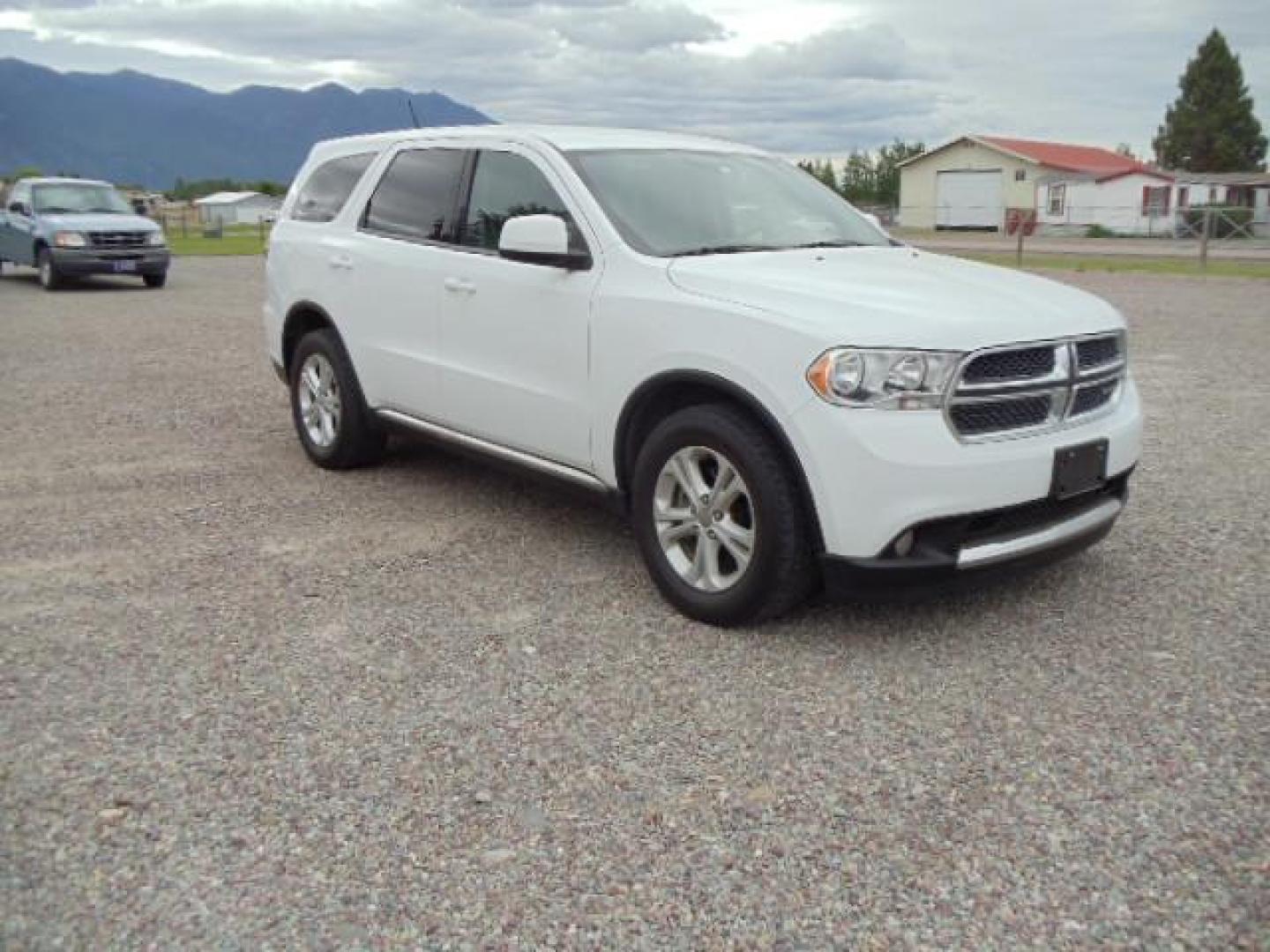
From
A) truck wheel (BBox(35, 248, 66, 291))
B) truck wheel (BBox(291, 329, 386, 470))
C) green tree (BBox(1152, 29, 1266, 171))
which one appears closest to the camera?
truck wheel (BBox(291, 329, 386, 470))

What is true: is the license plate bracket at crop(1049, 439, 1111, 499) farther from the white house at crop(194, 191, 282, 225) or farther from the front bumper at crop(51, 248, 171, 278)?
the white house at crop(194, 191, 282, 225)

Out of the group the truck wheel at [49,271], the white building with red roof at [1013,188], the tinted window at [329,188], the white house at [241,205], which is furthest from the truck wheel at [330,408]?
the white house at [241,205]

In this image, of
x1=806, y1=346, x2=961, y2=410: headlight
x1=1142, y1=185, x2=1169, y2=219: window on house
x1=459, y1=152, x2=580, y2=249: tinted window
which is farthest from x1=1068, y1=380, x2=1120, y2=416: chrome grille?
x1=1142, y1=185, x2=1169, y2=219: window on house

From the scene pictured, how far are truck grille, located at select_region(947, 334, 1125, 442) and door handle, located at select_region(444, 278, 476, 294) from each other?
2.30 meters

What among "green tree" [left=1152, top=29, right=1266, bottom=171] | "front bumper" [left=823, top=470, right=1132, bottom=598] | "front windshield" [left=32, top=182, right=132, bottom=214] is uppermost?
"green tree" [left=1152, top=29, right=1266, bottom=171]

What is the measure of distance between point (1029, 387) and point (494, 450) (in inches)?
91.2

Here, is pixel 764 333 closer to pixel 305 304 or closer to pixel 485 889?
pixel 485 889

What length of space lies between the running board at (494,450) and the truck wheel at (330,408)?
243 mm

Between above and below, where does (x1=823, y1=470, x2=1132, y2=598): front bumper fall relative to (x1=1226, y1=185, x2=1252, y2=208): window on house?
below

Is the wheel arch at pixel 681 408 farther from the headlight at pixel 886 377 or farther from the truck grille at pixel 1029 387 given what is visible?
the truck grille at pixel 1029 387

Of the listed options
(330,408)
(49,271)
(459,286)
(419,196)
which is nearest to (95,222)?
(49,271)

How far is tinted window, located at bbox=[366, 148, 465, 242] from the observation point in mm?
5520

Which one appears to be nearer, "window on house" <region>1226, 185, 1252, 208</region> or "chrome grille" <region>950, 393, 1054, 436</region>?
"chrome grille" <region>950, 393, 1054, 436</region>

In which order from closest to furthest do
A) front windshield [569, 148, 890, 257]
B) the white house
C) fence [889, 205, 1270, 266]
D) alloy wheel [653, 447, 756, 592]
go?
alloy wheel [653, 447, 756, 592]
front windshield [569, 148, 890, 257]
fence [889, 205, 1270, 266]
the white house
